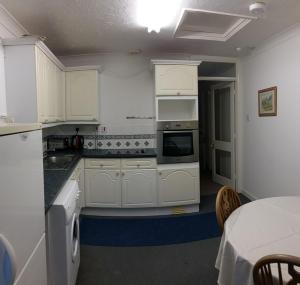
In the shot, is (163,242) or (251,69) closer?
(163,242)

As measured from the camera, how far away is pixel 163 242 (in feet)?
8.76

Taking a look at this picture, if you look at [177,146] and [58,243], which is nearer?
[58,243]

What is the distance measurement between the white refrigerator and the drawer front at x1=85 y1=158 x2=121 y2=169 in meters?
2.01

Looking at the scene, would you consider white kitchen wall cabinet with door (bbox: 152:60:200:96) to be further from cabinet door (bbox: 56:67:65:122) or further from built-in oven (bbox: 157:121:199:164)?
cabinet door (bbox: 56:67:65:122)

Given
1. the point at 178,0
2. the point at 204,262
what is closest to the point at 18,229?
the point at 204,262

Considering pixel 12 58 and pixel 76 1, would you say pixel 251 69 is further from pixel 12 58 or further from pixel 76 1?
pixel 12 58

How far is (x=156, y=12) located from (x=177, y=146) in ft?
5.64

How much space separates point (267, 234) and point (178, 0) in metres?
1.98

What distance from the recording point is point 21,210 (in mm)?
1021

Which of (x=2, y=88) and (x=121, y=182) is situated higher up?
(x=2, y=88)

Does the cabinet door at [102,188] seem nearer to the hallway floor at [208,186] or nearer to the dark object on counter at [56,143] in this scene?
the dark object on counter at [56,143]

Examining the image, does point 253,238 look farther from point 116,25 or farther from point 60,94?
point 60,94

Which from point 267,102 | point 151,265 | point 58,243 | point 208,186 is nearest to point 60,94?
point 58,243

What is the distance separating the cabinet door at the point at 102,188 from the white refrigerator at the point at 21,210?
201 cm
